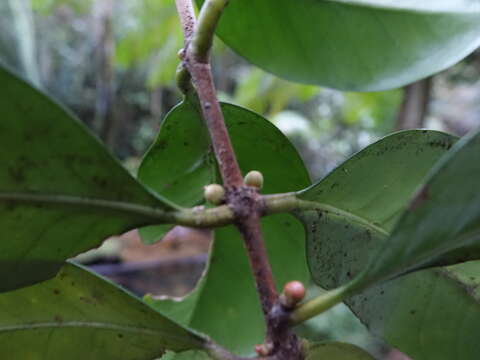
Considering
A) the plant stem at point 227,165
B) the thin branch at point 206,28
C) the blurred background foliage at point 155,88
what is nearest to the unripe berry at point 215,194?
the plant stem at point 227,165

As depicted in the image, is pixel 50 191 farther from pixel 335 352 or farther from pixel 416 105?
pixel 416 105

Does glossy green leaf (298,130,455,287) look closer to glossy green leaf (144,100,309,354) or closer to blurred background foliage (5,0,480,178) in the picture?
glossy green leaf (144,100,309,354)

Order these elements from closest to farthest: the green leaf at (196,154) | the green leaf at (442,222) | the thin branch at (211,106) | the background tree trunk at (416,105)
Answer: the green leaf at (442,222)
the thin branch at (211,106)
the green leaf at (196,154)
the background tree trunk at (416,105)

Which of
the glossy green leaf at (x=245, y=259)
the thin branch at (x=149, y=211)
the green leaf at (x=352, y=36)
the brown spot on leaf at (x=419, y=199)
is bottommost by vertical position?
the glossy green leaf at (x=245, y=259)

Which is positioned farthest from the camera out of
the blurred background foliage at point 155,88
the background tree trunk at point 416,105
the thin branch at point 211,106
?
the blurred background foliage at point 155,88

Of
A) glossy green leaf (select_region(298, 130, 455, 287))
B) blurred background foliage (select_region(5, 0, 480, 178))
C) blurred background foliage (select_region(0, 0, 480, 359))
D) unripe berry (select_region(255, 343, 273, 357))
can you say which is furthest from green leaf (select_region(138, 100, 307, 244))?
blurred background foliage (select_region(5, 0, 480, 178))

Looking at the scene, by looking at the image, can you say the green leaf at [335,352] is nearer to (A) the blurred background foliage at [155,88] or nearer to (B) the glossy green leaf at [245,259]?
(B) the glossy green leaf at [245,259]
